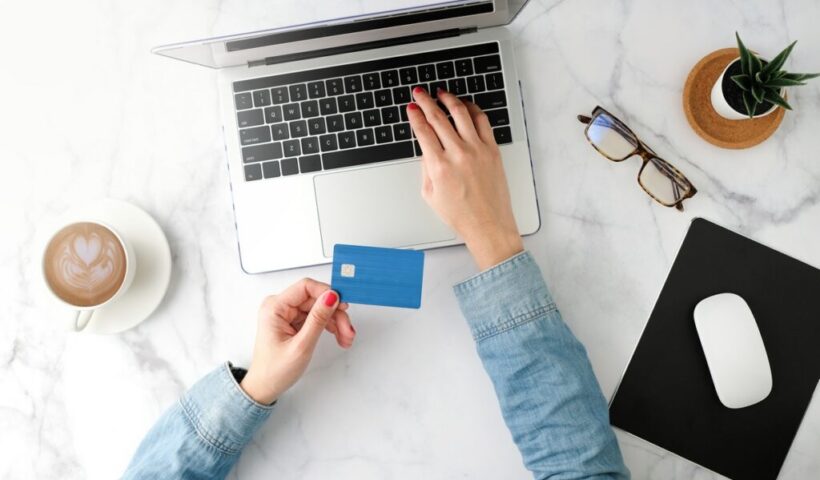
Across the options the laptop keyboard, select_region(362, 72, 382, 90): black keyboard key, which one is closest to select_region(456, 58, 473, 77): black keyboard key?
the laptop keyboard

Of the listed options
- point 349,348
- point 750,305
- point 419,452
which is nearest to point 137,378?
point 349,348

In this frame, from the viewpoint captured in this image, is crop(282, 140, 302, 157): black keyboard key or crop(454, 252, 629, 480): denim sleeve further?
crop(282, 140, 302, 157): black keyboard key

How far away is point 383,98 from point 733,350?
59 centimetres

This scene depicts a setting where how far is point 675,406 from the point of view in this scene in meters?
0.86

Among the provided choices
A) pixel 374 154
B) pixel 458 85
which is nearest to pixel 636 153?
pixel 458 85

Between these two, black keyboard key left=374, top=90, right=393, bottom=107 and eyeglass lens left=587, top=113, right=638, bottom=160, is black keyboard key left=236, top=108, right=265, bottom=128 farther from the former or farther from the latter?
eyeglass lens left=587, top=113, right=638, bottom=160

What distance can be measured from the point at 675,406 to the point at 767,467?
15 centimetres

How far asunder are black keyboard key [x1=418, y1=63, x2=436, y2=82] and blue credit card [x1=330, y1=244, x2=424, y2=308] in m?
0.25

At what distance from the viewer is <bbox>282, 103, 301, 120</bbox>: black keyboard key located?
2.86ft

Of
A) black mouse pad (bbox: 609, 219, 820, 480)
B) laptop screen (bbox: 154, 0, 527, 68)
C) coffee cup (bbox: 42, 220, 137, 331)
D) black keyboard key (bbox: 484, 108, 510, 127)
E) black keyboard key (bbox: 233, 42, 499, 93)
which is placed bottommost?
black mouse pad (bbox: 609, 219, 820, 480)

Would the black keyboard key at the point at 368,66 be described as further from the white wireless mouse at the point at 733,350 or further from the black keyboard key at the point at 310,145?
the white wireless mouse at the point at 733,350

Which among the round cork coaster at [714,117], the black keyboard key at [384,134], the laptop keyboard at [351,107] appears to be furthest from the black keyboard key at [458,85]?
the round cork coaster at [714,117]

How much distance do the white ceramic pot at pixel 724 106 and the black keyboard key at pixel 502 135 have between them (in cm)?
28

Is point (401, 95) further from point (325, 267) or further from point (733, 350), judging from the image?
point (733, 350)
